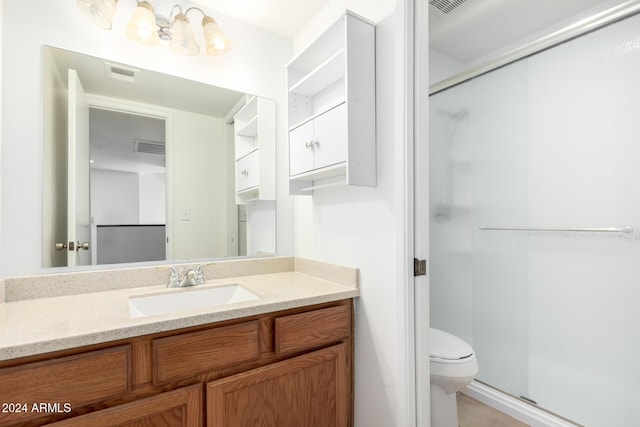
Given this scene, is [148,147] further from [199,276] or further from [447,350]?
[447,350]

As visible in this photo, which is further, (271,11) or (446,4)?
(446,4)

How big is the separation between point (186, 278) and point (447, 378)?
50.0 inches

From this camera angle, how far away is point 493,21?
1.92 metres

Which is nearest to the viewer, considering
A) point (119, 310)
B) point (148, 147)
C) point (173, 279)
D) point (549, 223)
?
point (119, 310)

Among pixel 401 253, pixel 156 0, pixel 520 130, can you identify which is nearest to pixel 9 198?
pixel 156 0

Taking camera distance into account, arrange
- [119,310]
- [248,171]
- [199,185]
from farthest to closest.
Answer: [248,171] → [199,185] → [119,310]

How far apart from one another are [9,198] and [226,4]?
1285mm

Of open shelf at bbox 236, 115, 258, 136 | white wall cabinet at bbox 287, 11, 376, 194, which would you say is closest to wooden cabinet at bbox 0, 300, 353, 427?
white wall cabinet at bbox 287, 11, 376, 194

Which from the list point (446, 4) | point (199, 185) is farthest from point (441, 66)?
point (199, 185)

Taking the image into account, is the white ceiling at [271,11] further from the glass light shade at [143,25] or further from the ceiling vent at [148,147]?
the ceiling vent at [148,147]

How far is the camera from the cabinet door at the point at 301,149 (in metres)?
1.47

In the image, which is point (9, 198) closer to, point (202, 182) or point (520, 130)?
point (202, 182)

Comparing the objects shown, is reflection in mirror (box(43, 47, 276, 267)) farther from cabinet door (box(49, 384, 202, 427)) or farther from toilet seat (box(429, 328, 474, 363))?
toilet seat (box(429, 328, 474, 363))

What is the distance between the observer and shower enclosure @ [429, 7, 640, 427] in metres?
1.66
